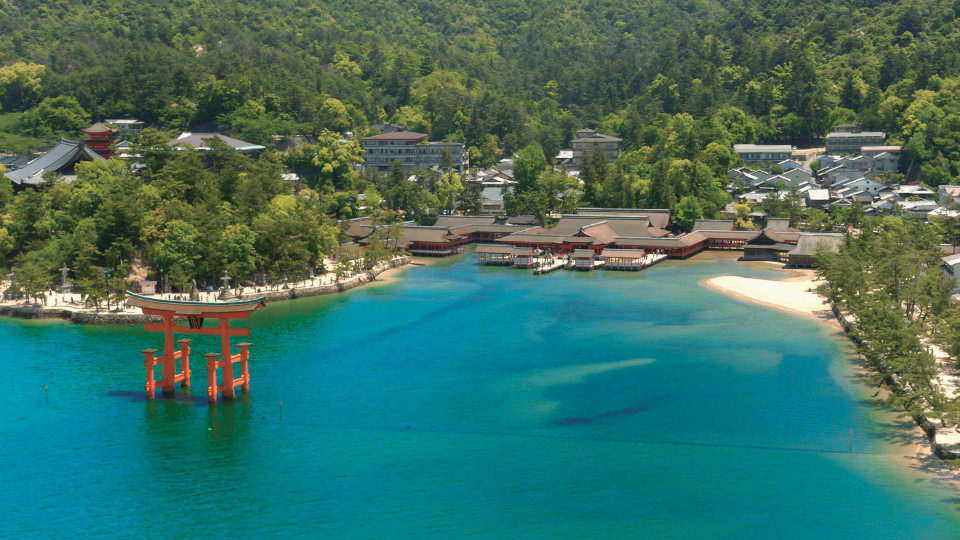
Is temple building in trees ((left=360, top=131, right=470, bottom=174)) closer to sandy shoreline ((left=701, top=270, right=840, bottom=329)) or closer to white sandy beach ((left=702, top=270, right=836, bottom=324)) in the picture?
sandy shoreline ((left=701, top=270, right=840, bottom=329))

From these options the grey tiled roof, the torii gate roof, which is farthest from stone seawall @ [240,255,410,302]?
the grey tiled roof

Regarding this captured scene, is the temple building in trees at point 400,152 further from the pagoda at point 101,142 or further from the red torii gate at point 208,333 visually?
the red torii gate at point 208,333

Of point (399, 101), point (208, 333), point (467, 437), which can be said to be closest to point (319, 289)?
point (208, 333)

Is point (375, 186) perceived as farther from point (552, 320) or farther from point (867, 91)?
point (867, 91)

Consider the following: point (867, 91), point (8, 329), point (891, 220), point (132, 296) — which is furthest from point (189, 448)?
point (867, 91)

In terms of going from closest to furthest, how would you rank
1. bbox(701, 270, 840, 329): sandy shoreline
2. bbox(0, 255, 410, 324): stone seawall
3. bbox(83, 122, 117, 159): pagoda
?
bbox(0, 255, 410, 324): stone seawall < bbox(701, 270, 840, 329): sandy shoreline < bbox(83, 122, 117, 159): pagoda
